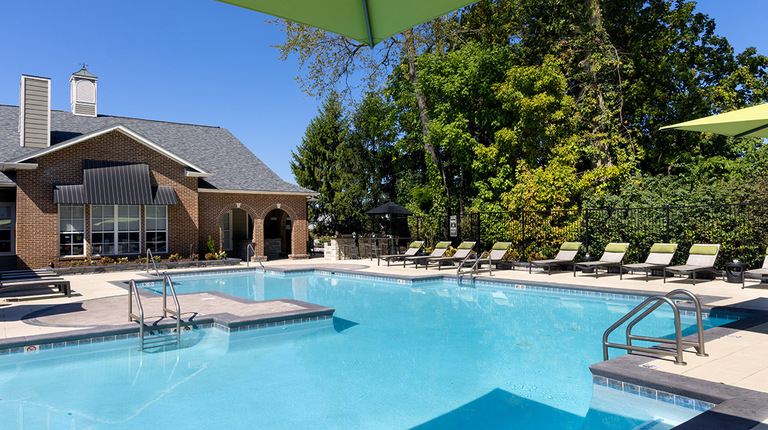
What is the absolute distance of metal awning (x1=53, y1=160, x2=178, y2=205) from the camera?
60.7ft

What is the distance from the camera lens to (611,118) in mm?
19312

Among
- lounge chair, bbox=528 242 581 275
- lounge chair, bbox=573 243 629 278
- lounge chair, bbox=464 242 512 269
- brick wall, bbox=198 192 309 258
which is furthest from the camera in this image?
brick wall, bbox=198 192 309 258

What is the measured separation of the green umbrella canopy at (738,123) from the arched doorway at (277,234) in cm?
2202

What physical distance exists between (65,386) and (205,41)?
18418 millimetres

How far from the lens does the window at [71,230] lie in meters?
18.8

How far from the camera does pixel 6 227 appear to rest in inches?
731

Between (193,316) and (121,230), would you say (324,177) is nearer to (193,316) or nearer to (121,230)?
(121,230)

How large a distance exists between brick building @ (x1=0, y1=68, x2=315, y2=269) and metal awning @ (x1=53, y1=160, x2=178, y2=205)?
0.12 feet

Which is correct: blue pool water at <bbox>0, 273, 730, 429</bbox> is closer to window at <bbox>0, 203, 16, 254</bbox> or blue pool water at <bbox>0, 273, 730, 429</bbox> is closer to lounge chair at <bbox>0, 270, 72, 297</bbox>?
lounge chair at <bbox>0, 270, 72, 297</bbox>

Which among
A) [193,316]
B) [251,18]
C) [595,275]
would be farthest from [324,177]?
[193,316]

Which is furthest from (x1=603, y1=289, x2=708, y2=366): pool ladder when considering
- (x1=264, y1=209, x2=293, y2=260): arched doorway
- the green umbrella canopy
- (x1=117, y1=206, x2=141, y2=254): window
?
(x1=264, y1=209, x2=293, y2=260): arched doorway

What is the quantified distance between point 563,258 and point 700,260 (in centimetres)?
393

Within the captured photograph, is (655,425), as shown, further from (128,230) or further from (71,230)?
(71,230)

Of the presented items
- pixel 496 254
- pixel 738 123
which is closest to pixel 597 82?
pixel 496 254
